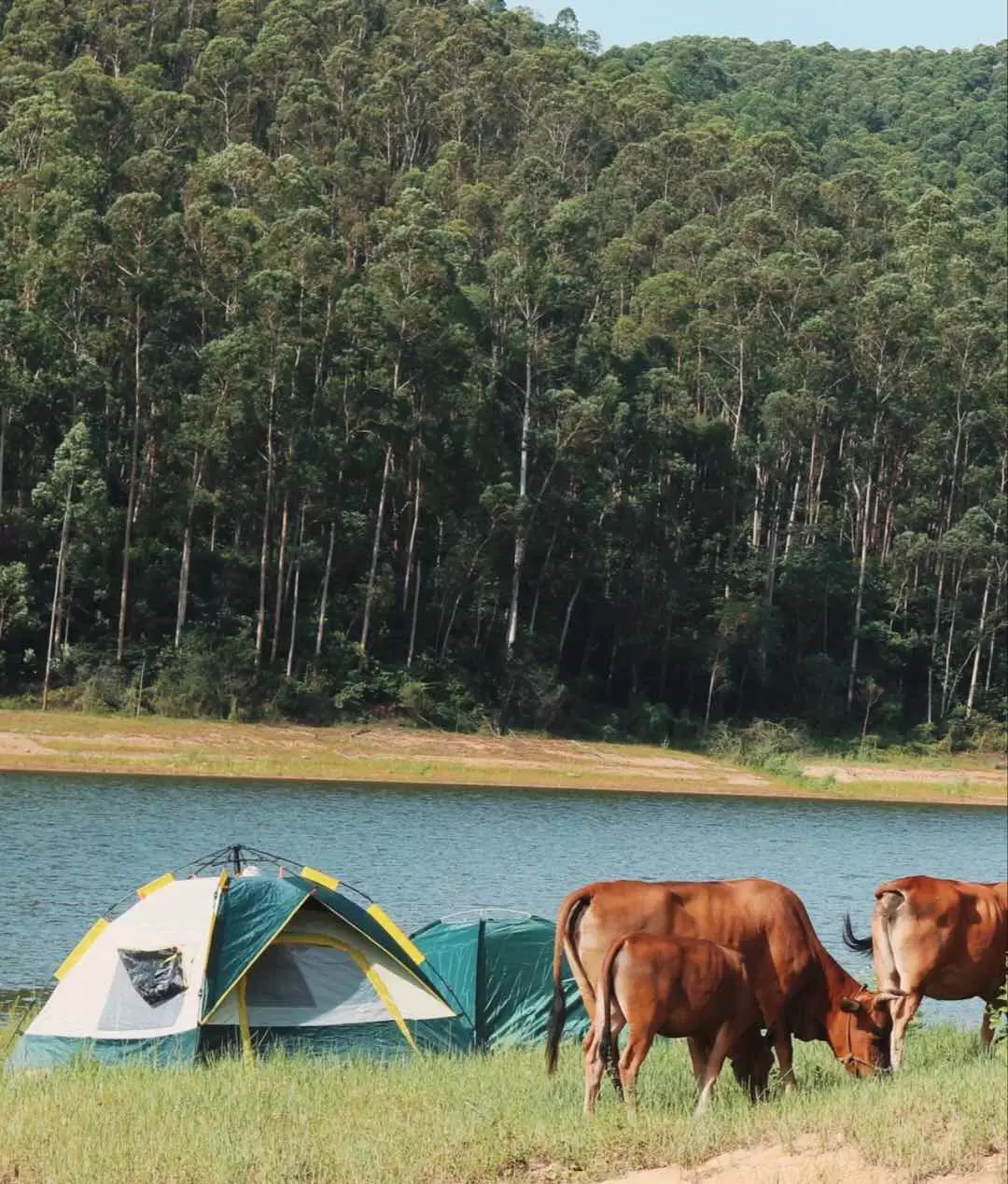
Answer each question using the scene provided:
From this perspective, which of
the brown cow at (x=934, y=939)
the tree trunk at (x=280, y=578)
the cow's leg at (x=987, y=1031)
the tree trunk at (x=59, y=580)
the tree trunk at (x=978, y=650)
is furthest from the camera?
the tree trunk at (x=978, y=650)

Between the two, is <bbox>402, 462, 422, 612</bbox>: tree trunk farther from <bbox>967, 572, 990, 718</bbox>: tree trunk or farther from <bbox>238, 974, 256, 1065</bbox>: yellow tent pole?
<bbox>238, 974, 256, 1065</bbox>: yellow tent pole

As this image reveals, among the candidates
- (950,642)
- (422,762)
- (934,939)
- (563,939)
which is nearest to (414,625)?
(422,762)

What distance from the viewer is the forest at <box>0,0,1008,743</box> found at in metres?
58.7

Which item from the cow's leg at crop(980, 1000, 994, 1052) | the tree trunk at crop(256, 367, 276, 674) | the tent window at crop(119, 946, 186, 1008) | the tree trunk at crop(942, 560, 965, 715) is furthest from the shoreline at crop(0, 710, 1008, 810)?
the cow's leg at crop(980, 1000, 994, 1052)

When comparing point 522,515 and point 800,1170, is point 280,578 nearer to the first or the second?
point 522,515

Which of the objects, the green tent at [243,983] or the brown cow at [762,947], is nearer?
the brown cow at [762,947]

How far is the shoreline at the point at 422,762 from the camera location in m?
49.5

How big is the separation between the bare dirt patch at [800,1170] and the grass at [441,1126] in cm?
7

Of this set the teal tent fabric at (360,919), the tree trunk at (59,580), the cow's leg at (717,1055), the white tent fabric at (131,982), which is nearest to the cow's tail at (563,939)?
the cow's leg at (717,1055)

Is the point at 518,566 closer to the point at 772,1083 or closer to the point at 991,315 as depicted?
the point at 991,315

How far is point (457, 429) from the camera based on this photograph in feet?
215

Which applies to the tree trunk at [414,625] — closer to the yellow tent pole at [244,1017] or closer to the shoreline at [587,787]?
the shoreline at [587,787]

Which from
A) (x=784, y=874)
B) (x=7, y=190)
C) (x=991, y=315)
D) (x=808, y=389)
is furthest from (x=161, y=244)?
(x=991, y=315)

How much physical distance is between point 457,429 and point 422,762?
14787 mm
